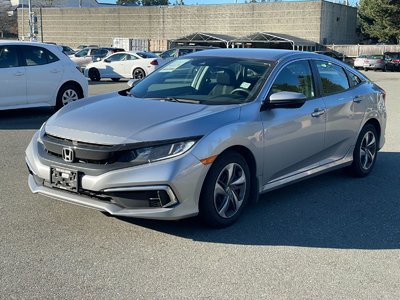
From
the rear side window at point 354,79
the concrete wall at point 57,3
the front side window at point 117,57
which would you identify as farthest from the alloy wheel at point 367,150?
the concrete wall at point 57,3

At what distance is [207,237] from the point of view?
15.3ft

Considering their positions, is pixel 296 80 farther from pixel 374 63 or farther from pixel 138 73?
pixel 374 63

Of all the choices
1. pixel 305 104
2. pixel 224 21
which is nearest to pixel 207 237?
pixel 305 104

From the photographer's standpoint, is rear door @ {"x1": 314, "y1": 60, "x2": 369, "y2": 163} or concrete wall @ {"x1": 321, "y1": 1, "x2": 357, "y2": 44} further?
concrete wall @ {"x1": 321, "y1": 1, "x2": 357, "y2": 44}

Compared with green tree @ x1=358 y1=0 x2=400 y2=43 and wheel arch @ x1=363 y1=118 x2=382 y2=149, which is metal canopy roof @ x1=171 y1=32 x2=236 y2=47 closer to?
green tree @ x1=358 y1=0 x2=400 y2=43

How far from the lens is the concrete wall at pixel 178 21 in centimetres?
Result: 5887

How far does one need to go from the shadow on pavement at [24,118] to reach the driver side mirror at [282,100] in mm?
6429

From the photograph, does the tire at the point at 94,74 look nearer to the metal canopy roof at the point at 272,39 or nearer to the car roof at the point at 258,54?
the car roof at the point at 258,54

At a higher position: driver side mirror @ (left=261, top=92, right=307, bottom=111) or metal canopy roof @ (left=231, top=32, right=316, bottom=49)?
metal canopy roof @ (left=231, top=32, right=316, bottom=49)

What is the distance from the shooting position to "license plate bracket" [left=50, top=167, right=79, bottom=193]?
14.5 ft

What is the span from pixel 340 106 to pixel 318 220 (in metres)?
1.72

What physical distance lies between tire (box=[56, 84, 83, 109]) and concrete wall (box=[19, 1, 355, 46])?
48869 millimetres

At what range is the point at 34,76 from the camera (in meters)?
11.2

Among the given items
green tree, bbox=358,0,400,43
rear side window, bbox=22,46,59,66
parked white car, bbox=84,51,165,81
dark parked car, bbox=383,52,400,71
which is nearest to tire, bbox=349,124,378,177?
rear side window, bbox=22,46,59,66
